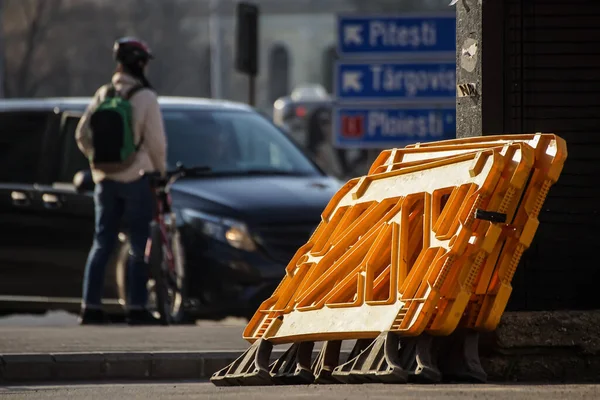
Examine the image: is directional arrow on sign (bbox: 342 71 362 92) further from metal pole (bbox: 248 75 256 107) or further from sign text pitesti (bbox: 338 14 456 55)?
metal pole (bbox: 248 75 256 107)

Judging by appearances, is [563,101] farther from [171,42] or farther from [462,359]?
[171,42]

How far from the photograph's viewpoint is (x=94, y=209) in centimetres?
1434

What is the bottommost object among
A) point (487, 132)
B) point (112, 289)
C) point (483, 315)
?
point (112, 289)

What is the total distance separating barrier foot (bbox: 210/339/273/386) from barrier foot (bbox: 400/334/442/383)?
2.65 ft

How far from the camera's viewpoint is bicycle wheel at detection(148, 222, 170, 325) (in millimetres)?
13586

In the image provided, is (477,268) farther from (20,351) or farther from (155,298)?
(155,298)

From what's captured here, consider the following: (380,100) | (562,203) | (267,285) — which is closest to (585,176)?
(562,203)

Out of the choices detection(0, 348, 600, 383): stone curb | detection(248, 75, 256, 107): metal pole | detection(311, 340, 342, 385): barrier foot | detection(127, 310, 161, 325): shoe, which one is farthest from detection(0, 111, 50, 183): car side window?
detection(311, 340, 342, 385): barrier foot

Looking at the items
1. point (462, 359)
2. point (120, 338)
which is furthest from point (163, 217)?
point (462, 359)

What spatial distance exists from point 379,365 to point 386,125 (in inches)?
543

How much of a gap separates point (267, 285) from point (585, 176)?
4649mm

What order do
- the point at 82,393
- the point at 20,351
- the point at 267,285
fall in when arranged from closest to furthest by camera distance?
the point at 82,393, the point at 20,351, the point at 267,285

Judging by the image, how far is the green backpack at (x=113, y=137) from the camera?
1359 centimetres

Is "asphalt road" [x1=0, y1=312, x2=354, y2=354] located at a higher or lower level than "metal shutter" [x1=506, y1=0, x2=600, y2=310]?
lower
